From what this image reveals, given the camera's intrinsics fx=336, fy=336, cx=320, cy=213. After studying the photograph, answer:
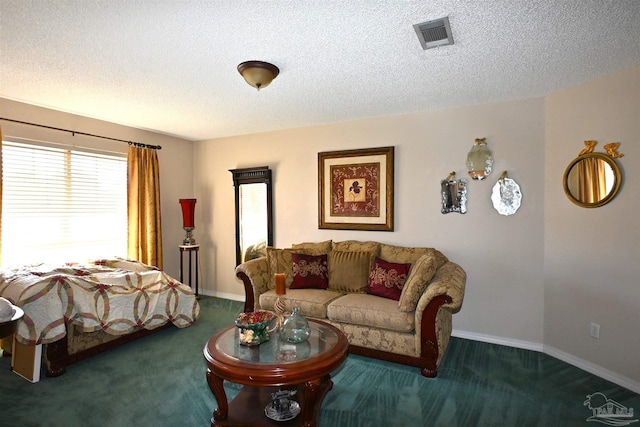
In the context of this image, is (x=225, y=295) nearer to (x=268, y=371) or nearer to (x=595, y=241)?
(x=268, y=371)

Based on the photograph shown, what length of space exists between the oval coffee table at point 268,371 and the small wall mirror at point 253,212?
2.52m

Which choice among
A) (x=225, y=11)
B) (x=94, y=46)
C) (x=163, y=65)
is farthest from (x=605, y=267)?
(x=94, y=46)

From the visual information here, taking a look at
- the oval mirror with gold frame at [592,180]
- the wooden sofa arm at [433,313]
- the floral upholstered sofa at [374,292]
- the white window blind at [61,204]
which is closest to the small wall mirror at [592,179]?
the oval mirror with gold frame at [592,180]

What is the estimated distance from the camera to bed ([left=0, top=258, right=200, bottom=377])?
2705 mm

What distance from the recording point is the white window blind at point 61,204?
352cm

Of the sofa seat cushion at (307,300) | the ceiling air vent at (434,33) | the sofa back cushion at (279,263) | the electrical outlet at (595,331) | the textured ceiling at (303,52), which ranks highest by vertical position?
the textured ceiling at (303,52)

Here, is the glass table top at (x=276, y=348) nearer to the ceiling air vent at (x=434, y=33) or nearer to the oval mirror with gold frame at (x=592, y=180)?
the ceiling air vent at (x=434, y=33)

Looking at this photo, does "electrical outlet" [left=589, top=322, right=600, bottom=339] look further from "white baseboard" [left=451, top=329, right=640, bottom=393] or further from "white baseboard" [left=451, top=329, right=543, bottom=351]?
"white baseboard" [left=451, top=329, right=543, bottom=351]

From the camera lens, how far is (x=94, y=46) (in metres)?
2.30

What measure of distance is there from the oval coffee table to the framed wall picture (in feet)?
6.54

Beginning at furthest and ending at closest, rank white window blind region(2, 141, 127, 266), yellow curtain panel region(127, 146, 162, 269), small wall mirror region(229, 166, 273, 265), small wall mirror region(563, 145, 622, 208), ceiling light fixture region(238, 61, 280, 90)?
1. small wall mirror region(229, 166, 273, 265)
2. yellow curtain panel region(127, 146, 162, 269)
3. white window blind region(2, 141, 127, 266)
4. small wall mirror region(563, 145, 622, 208)
5. ceiling light fixture region(238, 61, 280, 90)

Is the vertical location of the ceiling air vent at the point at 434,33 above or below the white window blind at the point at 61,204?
above

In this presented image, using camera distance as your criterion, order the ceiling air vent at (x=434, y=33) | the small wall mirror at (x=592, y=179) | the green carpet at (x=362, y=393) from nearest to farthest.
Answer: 1. the ceiling air vent at (x=434, y=33)
2. the green carpet at (x=362, y=393)
3. the small wall mirror at (x=592, y=179)

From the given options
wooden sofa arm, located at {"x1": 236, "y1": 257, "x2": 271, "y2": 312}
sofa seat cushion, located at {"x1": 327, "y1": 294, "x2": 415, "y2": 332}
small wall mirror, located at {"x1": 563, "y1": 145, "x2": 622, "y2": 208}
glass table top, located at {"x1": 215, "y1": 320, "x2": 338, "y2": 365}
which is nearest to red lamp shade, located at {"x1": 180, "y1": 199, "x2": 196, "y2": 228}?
wooden sofa arm, located at {"x1": 236, "y1": 257, "x2": 271, "y2": 312}
